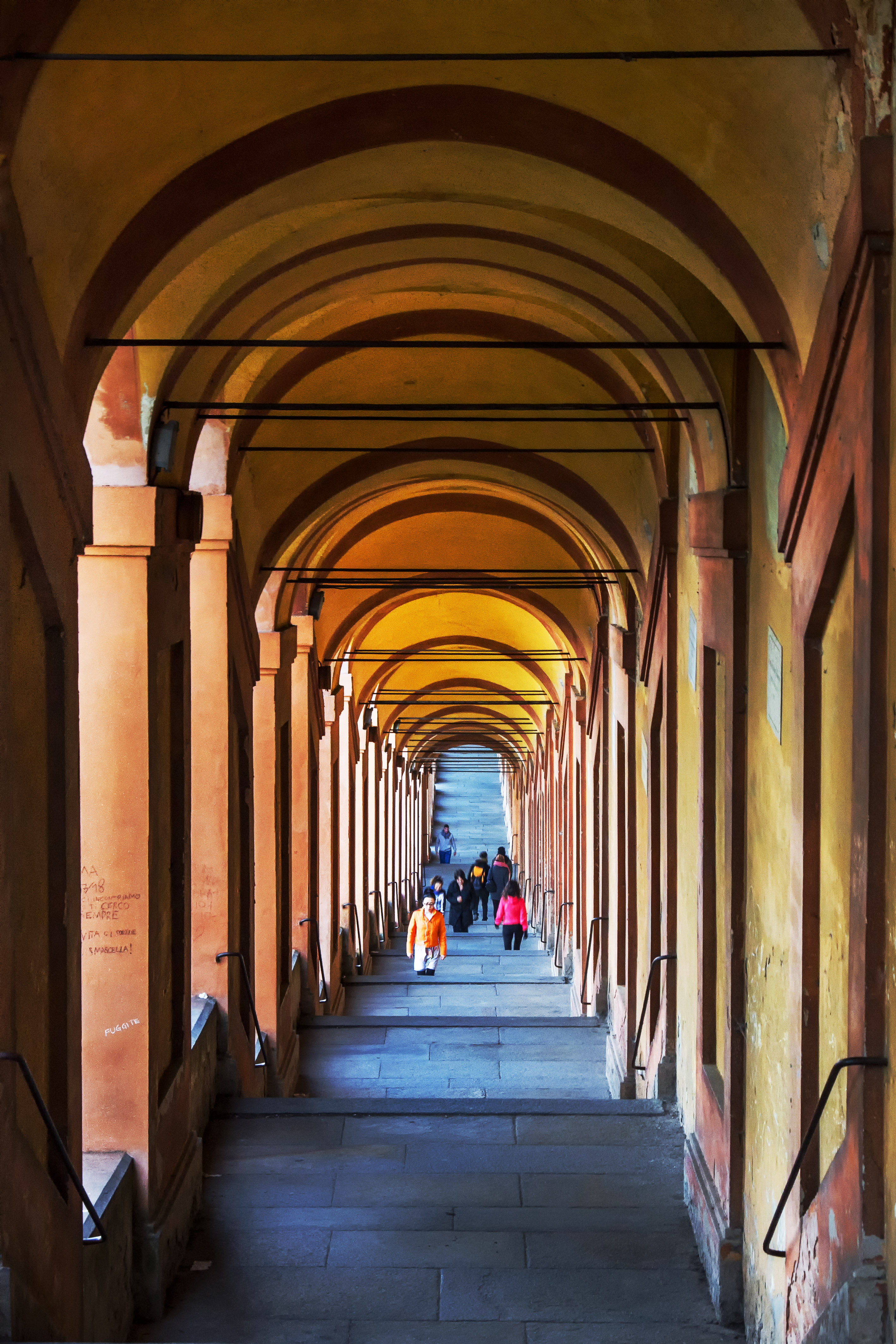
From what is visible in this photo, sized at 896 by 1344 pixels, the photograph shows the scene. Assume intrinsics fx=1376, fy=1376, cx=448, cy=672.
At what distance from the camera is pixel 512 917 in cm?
2109

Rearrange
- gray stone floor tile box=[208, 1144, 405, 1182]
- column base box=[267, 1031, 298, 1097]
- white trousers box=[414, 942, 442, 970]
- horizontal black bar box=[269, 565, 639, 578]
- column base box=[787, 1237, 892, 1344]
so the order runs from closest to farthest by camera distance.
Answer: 1. column base box=[787, 1237, 892, 1344]
2. gray stone floor tile box=[208, 1144, 405, 1182]
3. horizontal black bar box=[269, 565, 639, 578]
4. column base box=[267, 1031, 298, 1097]
5. white trousers box=[414, 942, 442, 970]

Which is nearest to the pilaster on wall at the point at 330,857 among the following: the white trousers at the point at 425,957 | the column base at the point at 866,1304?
the white trousers at the point at 425,957

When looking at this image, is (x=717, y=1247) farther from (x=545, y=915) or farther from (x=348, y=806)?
(x=545, y=915)

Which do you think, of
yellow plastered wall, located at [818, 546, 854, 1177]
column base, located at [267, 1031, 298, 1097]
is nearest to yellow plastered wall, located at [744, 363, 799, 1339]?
yellow plastered wall, located at [818, 546, 854, 1177]

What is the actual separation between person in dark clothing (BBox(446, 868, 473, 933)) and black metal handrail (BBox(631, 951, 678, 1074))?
1538cm

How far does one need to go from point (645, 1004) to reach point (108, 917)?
13.0 ft

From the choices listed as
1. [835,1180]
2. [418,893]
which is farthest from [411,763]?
[835,1180]

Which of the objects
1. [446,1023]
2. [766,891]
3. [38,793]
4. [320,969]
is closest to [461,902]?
[320,969]

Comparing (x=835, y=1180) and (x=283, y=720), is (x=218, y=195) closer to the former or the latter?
(x=835, y=1180)

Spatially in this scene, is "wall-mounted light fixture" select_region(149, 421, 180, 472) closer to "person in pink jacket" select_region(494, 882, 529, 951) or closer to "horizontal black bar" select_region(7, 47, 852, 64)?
"horizontal black bar" select_region(7, 47, 852, 64)

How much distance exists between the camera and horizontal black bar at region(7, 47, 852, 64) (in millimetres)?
3723

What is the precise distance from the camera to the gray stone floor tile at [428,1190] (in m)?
6.87

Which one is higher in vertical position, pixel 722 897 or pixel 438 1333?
pixel 722 897

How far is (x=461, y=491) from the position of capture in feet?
45.4
